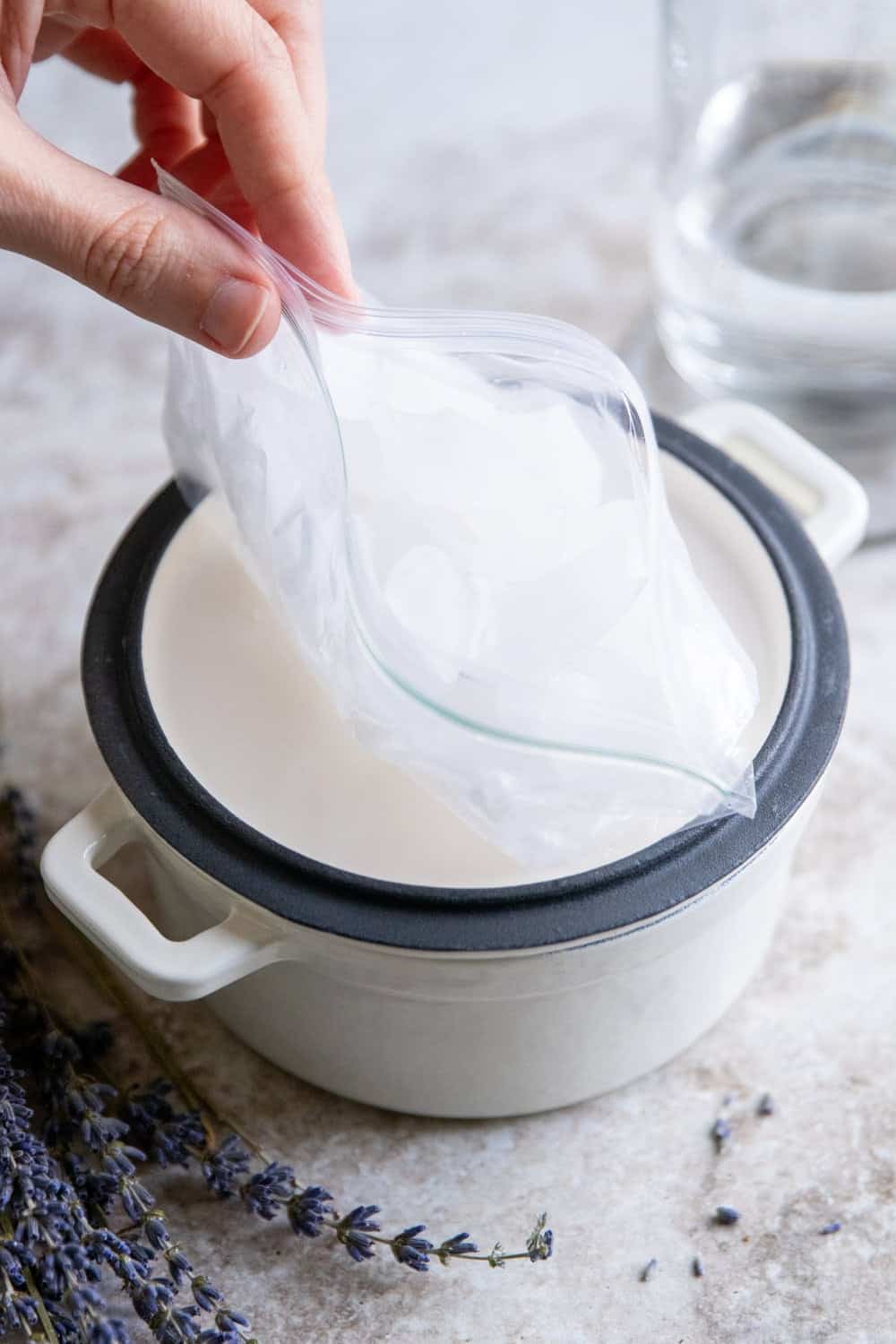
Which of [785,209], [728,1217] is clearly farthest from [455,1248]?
[785,209]

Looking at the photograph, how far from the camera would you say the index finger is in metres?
0.60

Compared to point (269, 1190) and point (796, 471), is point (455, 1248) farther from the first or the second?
point (796, 471)

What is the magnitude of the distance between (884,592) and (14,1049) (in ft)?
1.92

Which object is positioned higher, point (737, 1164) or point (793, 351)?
point (793, 351)

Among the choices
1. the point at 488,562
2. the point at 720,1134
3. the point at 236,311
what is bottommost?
the point at 720,1134

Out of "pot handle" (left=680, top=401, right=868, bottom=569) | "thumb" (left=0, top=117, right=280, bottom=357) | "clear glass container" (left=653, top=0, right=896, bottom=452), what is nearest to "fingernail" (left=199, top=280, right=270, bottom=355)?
"thumb" (left=0, top=117, right=280, bottom=357)

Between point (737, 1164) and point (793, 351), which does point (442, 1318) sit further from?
point (793, 351)

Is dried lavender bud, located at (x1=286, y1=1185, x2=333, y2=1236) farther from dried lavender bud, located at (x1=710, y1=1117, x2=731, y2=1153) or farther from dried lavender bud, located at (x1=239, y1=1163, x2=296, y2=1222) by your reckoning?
dried lavender bud, located at (x1=710, y1=1117, x2=731, y2=1153)

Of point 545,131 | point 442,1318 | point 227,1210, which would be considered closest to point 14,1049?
point 227,1210

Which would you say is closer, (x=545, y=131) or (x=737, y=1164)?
(x=737, y=1164)

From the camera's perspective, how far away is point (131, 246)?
0.55m

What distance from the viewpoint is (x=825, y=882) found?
2.60 ft

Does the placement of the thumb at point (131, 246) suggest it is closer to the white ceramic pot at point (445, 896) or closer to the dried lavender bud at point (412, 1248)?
the white ceramic pot at point (445, 896)

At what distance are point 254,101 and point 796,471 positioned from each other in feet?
1.12
